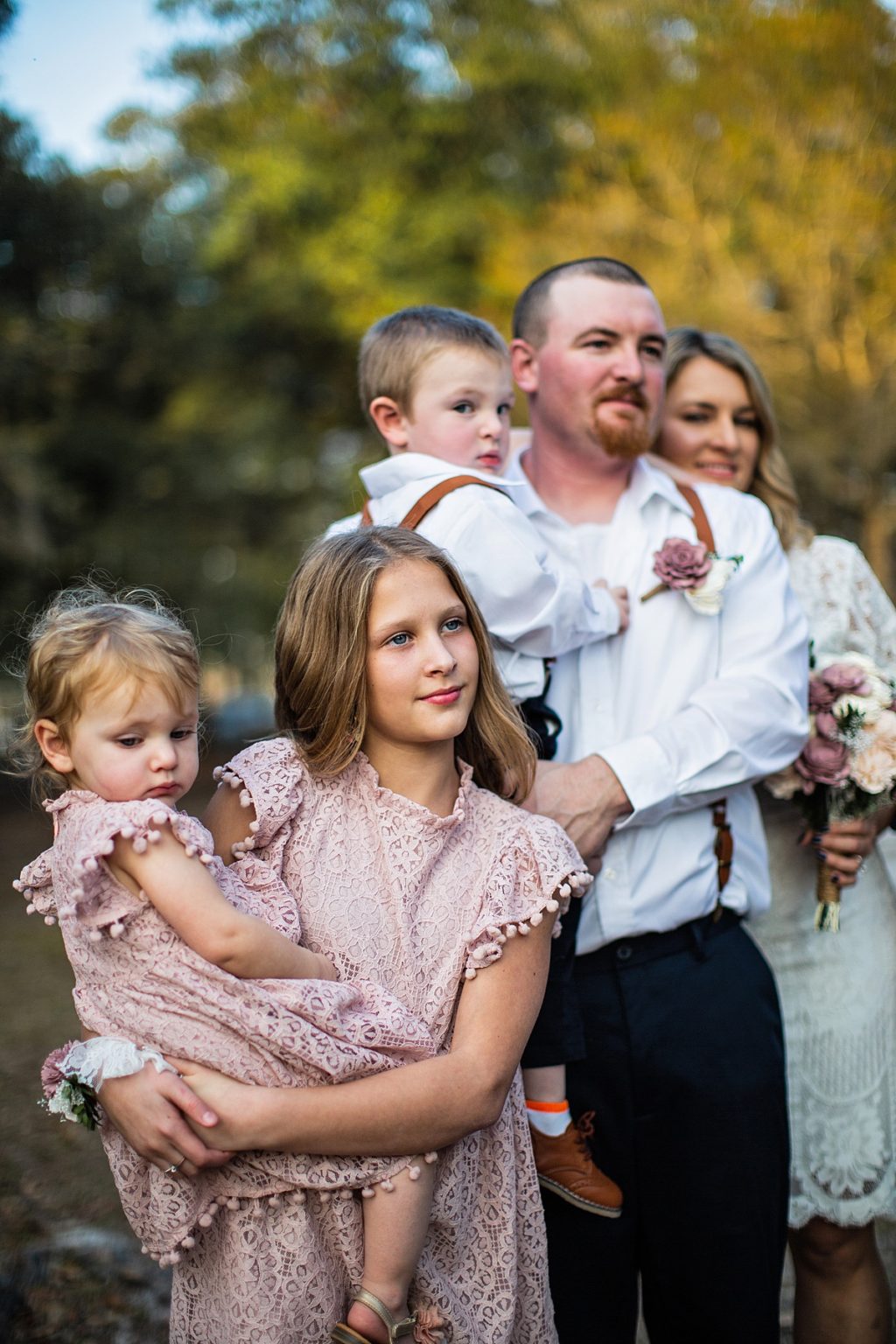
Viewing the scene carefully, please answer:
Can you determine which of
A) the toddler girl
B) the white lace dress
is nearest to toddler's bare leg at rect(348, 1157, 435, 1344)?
the toddler girl

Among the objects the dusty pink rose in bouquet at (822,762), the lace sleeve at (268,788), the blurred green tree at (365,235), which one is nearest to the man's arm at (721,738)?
the dusty pink rose in bouquet at (822,762)

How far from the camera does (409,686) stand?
7.42ft

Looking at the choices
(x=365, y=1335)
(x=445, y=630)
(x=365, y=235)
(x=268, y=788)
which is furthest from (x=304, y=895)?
(x=365, y=235)

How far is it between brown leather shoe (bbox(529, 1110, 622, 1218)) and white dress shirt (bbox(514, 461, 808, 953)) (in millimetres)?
441

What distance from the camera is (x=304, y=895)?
2.24 m

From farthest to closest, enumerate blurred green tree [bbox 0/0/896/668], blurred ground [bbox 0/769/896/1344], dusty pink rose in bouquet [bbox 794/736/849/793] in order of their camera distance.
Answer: blurred green tree [bbox 0/0/896/668] < blurred ground [bbox 0/769/896/1344] < dusty pink rose in bouquet [bbox 794/736/849/793]

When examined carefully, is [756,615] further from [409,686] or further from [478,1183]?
[478,1183]

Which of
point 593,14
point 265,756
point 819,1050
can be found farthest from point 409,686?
point 593,14

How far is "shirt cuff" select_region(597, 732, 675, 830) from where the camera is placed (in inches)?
107

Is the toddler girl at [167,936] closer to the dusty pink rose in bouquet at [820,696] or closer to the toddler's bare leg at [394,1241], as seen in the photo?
the toddler's bare leg at [394,1241]

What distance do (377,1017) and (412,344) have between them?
1.79 metres

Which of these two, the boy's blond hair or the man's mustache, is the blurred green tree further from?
the man's mustache

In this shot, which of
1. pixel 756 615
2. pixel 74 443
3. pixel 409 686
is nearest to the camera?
pixel 409 686

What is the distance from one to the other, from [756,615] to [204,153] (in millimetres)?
18387
